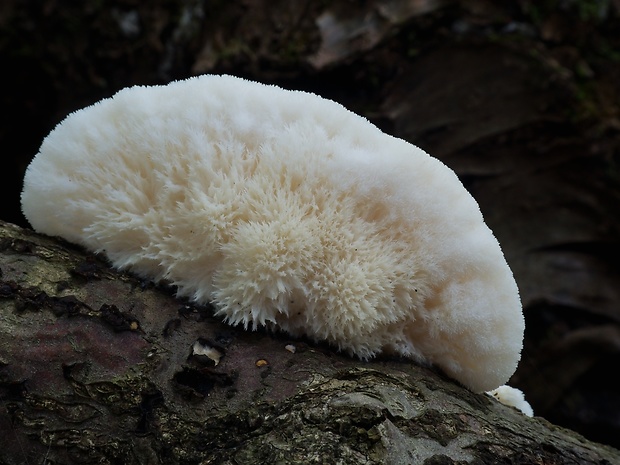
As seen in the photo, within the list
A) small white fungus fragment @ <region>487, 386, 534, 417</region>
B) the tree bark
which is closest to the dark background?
small white fungus fragment @ <region>487, 386, 534, 417</region>

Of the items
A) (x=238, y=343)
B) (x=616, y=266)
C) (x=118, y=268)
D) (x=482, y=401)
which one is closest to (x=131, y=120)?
(x=118, y=268)

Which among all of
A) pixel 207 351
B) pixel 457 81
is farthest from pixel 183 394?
pixel 457 81

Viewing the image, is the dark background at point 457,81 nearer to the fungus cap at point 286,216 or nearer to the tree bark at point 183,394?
the fungus cap at point 286,216

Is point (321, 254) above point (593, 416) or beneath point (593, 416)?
beneath

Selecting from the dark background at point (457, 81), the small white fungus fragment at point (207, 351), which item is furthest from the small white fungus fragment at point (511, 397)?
the dark background at point (457, 81)

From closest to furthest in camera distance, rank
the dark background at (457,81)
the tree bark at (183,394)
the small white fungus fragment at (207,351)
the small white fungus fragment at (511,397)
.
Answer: the tree bark at (183,394) < the small white fungus fragment at (207,351) < the small white fungus fragment at (511,397) < the dark background at (457,81)

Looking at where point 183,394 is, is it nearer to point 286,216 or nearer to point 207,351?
point 207,351

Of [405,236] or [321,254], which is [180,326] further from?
[405,236]
